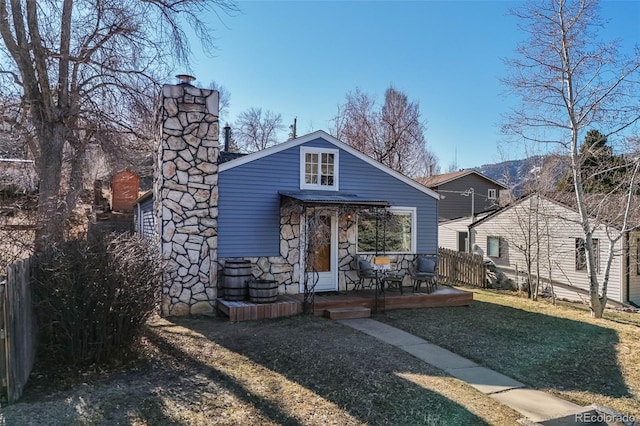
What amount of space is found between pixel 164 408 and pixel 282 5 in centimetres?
948

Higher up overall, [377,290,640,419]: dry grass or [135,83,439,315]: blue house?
[135,83,439,315]: blue house

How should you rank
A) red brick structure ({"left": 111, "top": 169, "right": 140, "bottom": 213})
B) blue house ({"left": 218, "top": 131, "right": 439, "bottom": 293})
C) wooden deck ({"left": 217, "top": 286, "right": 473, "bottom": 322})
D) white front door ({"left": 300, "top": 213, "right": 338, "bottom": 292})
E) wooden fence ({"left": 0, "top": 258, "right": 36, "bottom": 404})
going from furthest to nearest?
red brick structure ({"left": 111, "top": 169, "right": 140, "bottom": 213}) < white front door ({"left": 300, "top": 213, "right": 338, "bottom": 292}) < blue house ({"left": 218, "top": 131, "right": 439, "bottom": 293}) < wooden deck ({"left": 217, "top": 286, "right": 473, "bottom": 322}) < wooden fence ({"left": 0, "top": 258, "right": 36, "bottom": 404})

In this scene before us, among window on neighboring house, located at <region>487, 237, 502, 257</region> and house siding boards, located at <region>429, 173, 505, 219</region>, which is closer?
window on neighboring house, located at <region>487, 237, 502, 257</region>

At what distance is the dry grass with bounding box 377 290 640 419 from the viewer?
499cm

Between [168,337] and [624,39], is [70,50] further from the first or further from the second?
[624,39]

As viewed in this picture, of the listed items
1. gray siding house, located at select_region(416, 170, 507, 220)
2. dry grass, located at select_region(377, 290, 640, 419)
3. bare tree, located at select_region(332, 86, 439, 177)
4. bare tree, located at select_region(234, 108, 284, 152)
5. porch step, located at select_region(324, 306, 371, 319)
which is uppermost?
bare tree, located at select_region(234, 108, 284, 152)

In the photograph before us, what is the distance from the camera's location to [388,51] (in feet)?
50.3

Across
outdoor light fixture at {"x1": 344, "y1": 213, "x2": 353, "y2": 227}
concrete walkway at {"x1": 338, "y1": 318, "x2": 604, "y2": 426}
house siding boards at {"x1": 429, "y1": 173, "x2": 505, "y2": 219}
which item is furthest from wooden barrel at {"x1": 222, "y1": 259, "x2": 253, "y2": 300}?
house siding boards at {"x1": 429, "y1": 173, "x2": 505, "y2": 219}

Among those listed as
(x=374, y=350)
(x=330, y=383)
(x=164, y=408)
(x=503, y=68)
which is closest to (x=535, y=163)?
(x=503, y=68)

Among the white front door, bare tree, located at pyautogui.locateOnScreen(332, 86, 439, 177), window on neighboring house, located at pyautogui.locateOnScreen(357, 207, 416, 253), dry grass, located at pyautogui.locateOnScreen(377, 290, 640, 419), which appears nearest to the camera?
dry grass, located at pyautogui.locateOnScreen(377, 290, 640, 419)

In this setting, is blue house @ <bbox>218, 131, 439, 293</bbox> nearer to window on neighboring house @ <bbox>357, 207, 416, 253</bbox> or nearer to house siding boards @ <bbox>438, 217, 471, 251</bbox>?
window on neighboring house @ <bbox>357, 207, 416, 253</bbox>

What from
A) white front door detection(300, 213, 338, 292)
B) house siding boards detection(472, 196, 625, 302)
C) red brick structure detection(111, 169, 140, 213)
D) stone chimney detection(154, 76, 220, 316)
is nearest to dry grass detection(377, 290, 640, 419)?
white front door detection(300, 213, 338, 292)

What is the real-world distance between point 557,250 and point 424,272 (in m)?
7.83

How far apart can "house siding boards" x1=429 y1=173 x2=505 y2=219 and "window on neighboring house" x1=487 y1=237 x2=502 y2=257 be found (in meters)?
7.41
